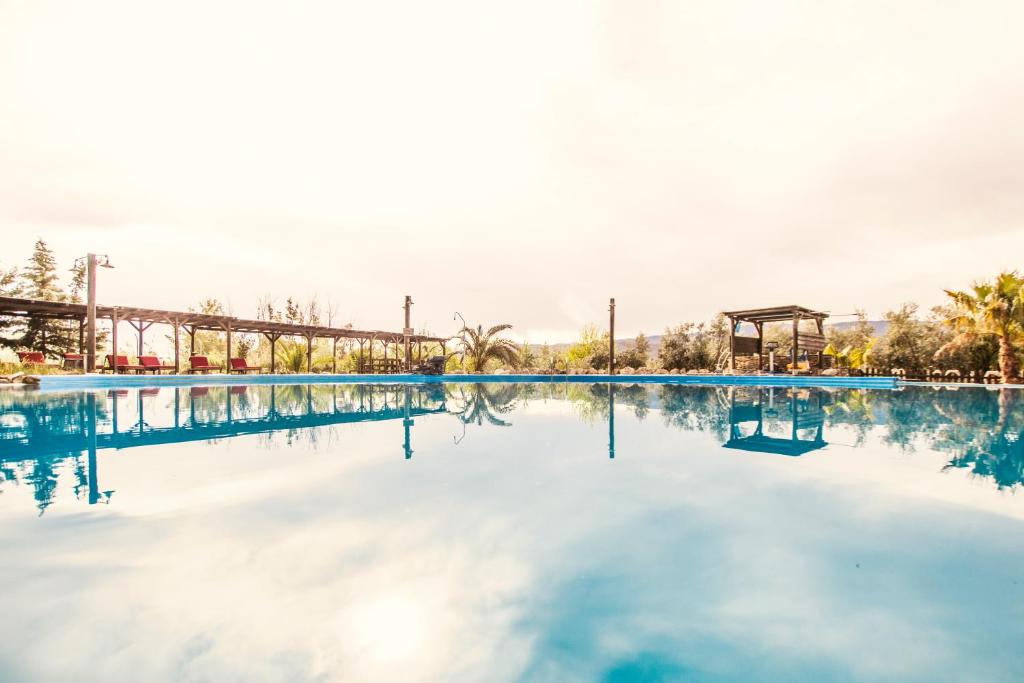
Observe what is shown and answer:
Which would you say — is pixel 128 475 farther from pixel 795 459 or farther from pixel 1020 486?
pixel 1020 486

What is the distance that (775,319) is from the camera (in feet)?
50.7

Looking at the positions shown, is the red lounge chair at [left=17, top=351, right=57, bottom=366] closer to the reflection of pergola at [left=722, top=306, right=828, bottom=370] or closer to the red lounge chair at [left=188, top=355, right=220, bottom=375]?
the red lounge chair at [left=188, top=355, right=220, bottom=375]

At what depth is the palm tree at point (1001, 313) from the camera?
12781 mm

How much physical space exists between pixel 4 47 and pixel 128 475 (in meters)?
10.2

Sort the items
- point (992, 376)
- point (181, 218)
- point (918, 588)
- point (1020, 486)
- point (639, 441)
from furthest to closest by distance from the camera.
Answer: point (181, 218)
point (992, 376)
point (639, 441)
point (1020, 486)
point (918, 588)

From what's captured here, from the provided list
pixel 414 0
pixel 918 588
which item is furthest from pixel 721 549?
pixel 414 0

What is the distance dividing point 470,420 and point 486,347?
11963 mm

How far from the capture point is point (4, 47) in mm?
8273

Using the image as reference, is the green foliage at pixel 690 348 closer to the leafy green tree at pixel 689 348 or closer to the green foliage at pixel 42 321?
the leafy green tree at pixel 689 348

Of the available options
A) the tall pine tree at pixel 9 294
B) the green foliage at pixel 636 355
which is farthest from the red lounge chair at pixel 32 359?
the green foliage at pixel 636 355

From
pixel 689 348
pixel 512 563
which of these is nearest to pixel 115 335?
pixel 512 563

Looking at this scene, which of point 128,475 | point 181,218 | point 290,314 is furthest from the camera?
point 290,314

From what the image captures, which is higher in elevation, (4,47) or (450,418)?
(4,47)

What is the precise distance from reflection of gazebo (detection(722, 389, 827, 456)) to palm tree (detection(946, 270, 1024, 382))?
965cm
